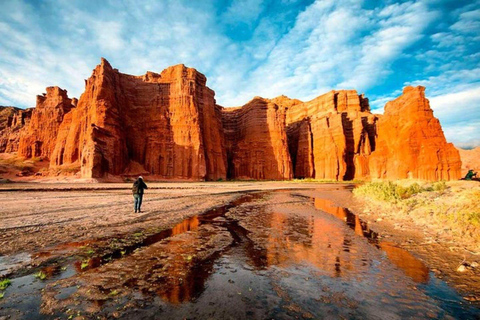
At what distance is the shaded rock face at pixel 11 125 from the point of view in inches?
2785

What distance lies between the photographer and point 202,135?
66438mm

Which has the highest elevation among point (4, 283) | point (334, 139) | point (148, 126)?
point (148, 126)

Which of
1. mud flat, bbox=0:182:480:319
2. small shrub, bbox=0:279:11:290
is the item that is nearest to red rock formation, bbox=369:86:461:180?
mud flat, bbox=0:182:480:319

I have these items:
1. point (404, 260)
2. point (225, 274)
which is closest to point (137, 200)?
point (225, 274)

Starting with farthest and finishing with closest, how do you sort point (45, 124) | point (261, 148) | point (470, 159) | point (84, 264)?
point (470, 159), point (261, 148), point (45, 124), point (84, 264)

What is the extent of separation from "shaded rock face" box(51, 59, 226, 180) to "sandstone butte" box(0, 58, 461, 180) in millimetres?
268

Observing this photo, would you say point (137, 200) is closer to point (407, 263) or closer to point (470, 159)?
point (407, 263)

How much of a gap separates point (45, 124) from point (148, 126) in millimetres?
27928

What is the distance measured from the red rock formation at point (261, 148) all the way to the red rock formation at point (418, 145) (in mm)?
31605

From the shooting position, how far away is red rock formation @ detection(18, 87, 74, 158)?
195 feet

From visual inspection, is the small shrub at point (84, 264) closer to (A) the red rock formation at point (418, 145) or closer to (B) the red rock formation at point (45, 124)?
(A) the red rock formation at point (418, 145)

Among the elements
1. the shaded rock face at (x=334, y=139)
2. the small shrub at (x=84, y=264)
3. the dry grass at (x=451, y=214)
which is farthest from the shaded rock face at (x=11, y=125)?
the dry grass at (x=451, y=214)

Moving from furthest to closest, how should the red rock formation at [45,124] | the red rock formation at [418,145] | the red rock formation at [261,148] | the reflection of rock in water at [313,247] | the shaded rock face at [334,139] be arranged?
the red rock formation at [261,148] → the shaded rock face at [334,139] → the red rock formation at [45,124] → the red rock formation at [418,145] → the reflection of rock in water at [313,247]

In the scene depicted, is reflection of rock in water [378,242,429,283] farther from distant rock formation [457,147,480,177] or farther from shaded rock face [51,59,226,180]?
distant rock formation [457,147,480,177]
